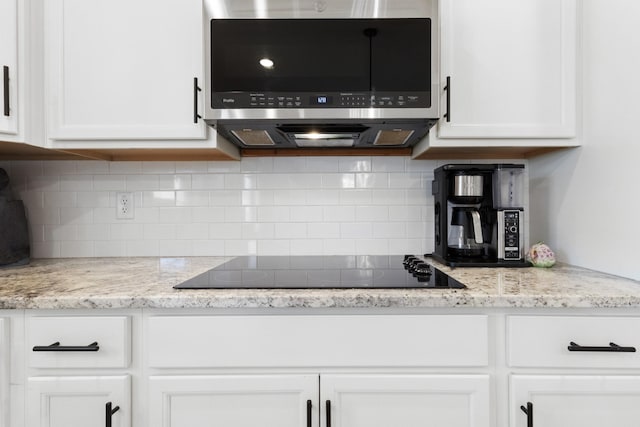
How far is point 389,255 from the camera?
5.57 feet

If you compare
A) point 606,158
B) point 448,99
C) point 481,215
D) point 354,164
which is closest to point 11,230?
point 354,164

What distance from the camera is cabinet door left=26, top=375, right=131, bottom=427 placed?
982mm

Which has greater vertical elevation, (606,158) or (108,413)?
(606,158)

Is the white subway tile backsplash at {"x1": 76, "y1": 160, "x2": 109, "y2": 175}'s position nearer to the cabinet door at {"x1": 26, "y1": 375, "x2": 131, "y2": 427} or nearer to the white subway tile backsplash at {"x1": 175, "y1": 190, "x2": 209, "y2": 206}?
the white subway tile backsplash at {"x1": 175, "y1": 190, "x2": 209, "y2": 206}

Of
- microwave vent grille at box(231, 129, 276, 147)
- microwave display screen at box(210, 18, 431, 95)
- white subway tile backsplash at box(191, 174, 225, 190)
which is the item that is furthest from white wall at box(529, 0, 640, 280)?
white subway tile backsplash at box(191, 174, 225, 190)

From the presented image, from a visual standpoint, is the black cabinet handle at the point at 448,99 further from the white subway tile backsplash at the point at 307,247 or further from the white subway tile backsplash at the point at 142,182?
the white subway tile backsplash at the point at 142,182

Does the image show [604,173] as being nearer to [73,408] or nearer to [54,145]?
[73,408]

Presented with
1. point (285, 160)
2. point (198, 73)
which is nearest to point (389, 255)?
point (285, 160)

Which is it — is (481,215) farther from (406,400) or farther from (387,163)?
(406,400)

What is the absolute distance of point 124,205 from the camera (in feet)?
5.61

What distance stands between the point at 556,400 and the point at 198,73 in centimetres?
145

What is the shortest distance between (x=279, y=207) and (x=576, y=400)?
48.0 inches

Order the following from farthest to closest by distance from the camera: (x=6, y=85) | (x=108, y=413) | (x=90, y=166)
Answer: (x=90, y=166)
(x=6, y=85)
(x=108, y=413)

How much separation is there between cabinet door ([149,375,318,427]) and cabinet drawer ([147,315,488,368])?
0.14ft
